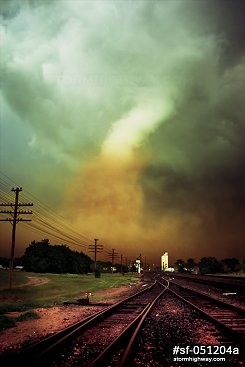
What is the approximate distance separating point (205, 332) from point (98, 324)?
3.97 meters

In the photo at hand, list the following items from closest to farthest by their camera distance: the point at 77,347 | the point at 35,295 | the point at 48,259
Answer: the point at 77,347 < the point at 35,295 < the point at 48,259

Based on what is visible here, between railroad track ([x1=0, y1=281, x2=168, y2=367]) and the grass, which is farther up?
railroad track ([x1=0, y1=281, x2=168, y2=367])

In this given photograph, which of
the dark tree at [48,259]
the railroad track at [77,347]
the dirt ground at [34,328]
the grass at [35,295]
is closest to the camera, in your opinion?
the railroad track at [77,347]

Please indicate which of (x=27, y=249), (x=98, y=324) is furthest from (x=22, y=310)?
(x=27, y=249)

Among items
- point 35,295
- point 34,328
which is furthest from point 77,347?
point 35,295

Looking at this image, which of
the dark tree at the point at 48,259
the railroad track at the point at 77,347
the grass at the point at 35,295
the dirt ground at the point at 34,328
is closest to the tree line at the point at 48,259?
the dark tree at the point at 48,259

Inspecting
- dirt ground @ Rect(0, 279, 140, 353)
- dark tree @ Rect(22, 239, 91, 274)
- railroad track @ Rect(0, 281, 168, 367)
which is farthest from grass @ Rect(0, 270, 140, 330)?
dark tree @ Rect(22, 239, 91, 274)

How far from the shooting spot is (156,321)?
13.2 metres

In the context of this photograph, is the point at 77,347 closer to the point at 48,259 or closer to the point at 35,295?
the point at 35,295

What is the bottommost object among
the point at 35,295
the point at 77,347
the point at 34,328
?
the point at 35,295

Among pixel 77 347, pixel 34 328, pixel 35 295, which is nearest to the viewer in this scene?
pixel 77 347

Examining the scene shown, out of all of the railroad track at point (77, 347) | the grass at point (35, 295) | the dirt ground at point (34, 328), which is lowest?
the grass at point (35, 295)

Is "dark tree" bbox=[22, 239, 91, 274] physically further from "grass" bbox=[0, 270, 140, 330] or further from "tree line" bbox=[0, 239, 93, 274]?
"grass" bbox=[0, 270, 140, 330]

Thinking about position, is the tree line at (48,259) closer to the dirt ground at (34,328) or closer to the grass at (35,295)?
the grass at (35,295)
